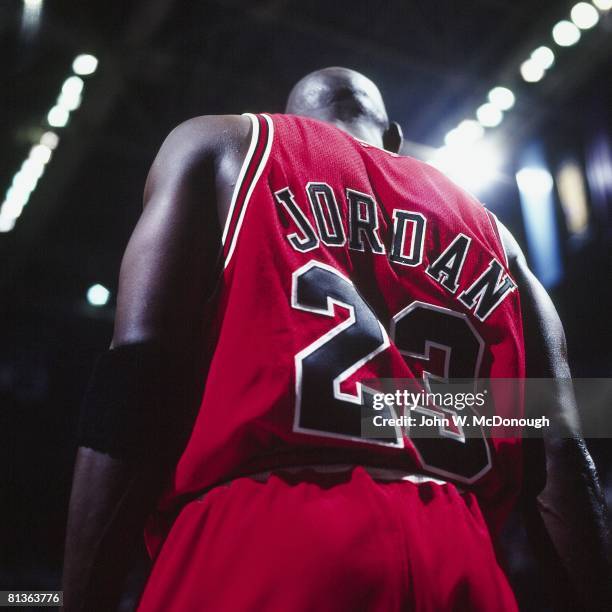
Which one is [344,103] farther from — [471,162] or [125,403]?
[471,162]

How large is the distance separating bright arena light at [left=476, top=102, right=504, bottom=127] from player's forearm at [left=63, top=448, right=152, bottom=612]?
5187 millimetres

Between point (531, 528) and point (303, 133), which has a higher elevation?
point (303, 133)

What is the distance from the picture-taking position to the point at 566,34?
4.71 m

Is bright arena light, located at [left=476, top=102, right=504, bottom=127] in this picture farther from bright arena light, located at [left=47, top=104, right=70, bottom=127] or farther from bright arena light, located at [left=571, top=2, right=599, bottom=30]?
bright arena light, located at [left=47, top=104, right=70, bottom=127]

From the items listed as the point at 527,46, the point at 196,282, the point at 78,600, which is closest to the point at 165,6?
the point at 527,46

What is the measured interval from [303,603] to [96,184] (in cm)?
615

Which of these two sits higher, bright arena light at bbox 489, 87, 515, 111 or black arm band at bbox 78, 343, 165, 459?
bright arena light at bbox 489, 87, 515, 111

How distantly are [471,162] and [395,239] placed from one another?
4864mm

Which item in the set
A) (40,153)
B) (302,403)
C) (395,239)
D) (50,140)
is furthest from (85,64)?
(302,403)

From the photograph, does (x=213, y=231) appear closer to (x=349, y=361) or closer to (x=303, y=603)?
(x=349, y=361)

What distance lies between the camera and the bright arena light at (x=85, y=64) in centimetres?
468

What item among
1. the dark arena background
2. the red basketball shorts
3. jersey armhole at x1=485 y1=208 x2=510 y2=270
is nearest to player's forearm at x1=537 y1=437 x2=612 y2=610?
the red basketball shorts

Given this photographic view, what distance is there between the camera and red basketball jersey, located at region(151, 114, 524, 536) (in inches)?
34.9

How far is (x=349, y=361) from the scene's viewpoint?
953mm
